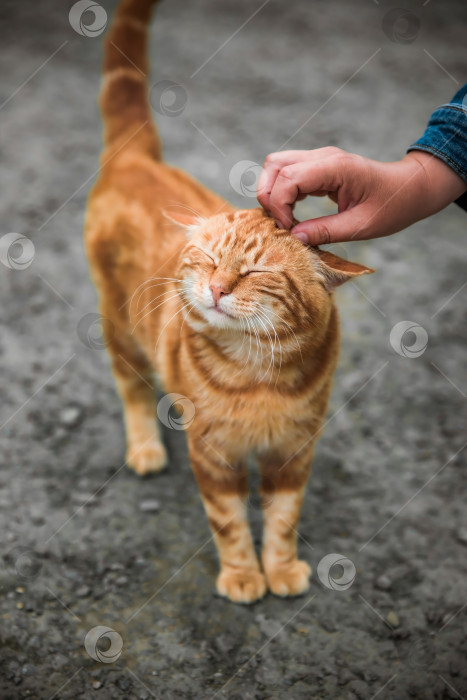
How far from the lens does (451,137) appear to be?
5.95ft

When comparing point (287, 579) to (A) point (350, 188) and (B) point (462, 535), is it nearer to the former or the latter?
(B) point (462, 535)

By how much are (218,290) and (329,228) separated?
0.37 m

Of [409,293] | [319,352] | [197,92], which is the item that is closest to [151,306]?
[319,352]

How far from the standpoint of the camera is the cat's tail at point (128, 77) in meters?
2.53

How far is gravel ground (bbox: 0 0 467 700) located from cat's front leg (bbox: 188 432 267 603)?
0.10 meters

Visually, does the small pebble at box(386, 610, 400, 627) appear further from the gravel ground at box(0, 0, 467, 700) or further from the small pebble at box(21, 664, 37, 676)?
the small pebble at box(21, 664, 37, 676)

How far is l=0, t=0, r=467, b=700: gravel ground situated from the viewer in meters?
2.06

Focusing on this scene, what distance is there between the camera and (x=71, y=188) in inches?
162
